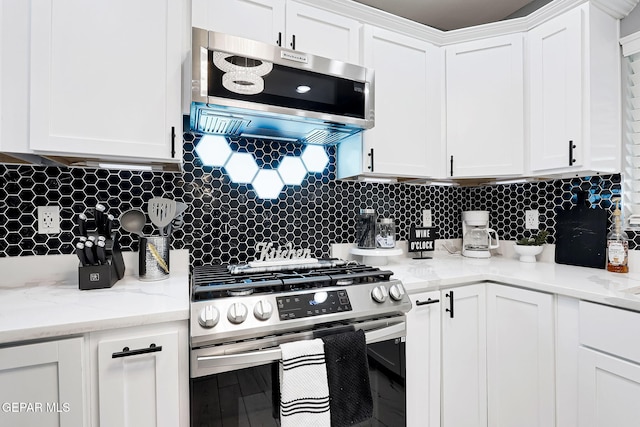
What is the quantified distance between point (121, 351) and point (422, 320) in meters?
1.25

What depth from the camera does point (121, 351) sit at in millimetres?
989

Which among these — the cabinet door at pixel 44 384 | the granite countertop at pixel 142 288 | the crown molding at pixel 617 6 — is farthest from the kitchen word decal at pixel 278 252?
the crown molding at pixel 617 6

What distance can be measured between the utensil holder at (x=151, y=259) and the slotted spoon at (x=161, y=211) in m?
0.07

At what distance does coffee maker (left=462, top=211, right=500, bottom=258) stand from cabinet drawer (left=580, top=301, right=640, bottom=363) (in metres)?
0.90

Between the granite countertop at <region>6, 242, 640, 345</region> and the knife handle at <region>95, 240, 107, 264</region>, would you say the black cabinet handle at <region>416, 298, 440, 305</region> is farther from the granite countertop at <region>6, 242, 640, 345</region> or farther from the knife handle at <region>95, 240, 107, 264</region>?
the knife handle at <region>95, 240, 107, 264</region>

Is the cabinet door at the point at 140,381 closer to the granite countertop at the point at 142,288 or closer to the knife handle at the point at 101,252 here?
the granite countertop at the point at 142,288

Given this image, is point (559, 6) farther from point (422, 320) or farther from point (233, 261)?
point (233, 261)

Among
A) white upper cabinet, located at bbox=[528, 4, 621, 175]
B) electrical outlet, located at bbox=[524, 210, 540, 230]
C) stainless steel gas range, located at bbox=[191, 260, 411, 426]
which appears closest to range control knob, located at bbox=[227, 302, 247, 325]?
stainless steel gas range, located at bbox=[191, 260, 411, 426]

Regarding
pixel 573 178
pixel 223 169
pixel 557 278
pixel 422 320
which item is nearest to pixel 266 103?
pixel 223 169

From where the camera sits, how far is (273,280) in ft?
4.35

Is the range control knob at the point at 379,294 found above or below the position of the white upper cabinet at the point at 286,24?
below

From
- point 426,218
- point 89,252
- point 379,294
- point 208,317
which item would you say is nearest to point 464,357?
point 379,294

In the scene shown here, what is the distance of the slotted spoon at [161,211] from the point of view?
151 centimetres

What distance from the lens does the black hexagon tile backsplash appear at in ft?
4.79
